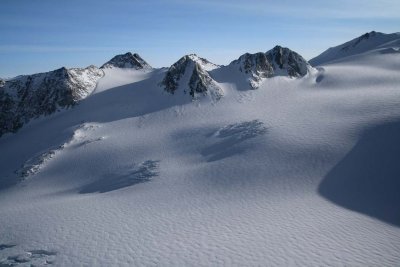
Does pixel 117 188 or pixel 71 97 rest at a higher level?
pixel 71 97

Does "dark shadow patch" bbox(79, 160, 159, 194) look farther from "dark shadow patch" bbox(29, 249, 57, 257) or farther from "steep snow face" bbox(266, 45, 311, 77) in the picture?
"steep snow face" bbox(266, 45, 311, 77)

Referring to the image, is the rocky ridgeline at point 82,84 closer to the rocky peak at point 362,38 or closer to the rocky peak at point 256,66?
the rocky peak at point 256,66

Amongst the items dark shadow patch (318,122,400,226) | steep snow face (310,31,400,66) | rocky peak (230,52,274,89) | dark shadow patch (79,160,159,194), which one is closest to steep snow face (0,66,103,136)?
dark shadow patch (79,160,159,194)

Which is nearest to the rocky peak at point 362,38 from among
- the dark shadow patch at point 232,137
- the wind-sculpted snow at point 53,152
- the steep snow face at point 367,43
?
the steep snow face at point 367,43

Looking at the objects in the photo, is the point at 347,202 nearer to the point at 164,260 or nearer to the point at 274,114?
the point at 164,260

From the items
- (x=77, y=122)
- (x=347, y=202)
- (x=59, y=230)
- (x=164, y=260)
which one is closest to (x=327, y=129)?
(x=347, y=202)

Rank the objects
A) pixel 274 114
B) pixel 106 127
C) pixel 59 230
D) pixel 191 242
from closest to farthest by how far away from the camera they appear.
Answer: pixel 191 242, pixel 59 230, pixel 274 114, pixel 106 127
